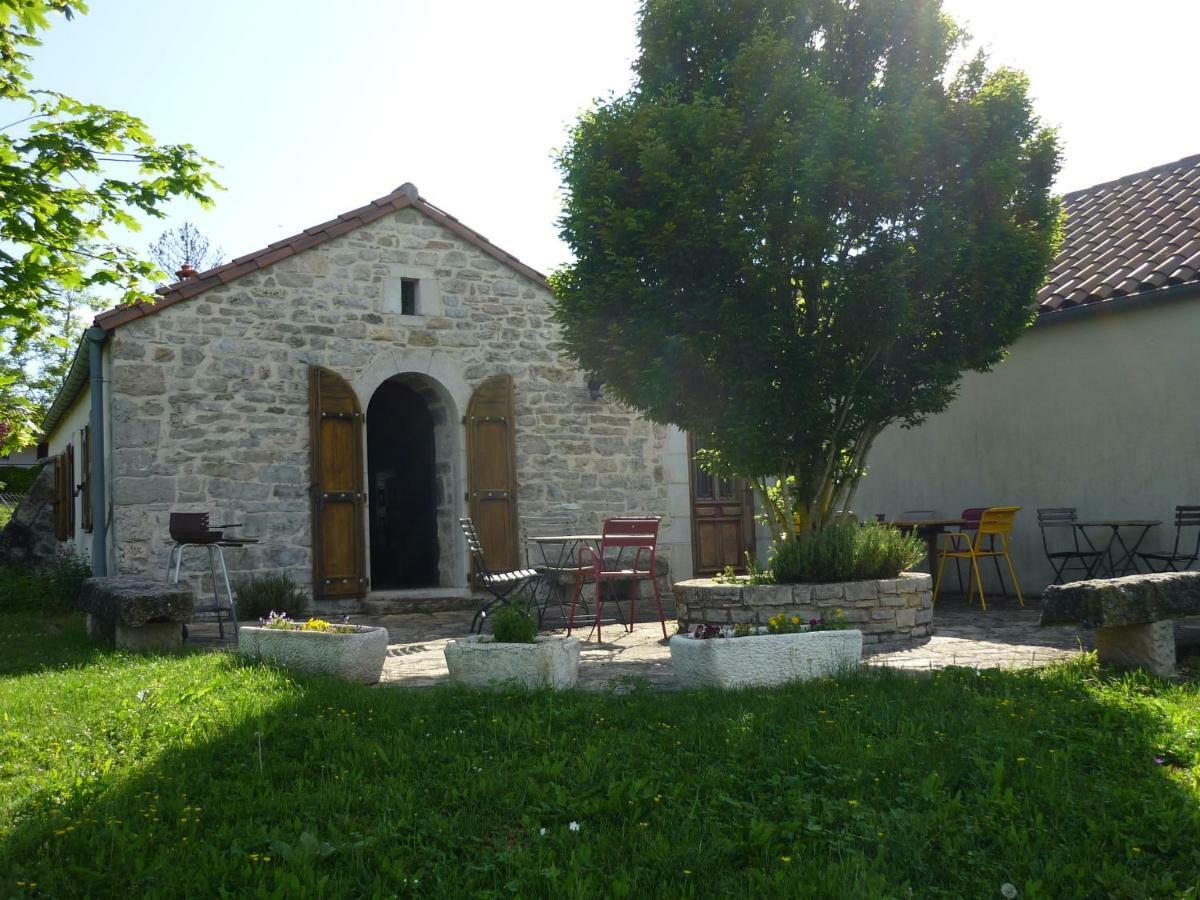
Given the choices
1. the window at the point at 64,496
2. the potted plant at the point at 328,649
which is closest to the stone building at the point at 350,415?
the window at the point at 64,496

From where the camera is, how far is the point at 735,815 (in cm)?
361

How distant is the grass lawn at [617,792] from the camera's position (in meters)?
3.20

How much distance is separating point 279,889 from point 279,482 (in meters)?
7.64

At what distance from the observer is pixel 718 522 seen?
12641 millimetres

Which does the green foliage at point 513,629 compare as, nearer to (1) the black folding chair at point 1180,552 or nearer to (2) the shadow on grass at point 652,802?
(2) the shadow on grass at point 652,802

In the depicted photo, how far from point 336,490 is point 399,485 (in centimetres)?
337

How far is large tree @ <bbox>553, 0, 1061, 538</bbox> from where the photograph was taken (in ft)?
23.3

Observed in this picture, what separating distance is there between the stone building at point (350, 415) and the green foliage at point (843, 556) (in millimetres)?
4397

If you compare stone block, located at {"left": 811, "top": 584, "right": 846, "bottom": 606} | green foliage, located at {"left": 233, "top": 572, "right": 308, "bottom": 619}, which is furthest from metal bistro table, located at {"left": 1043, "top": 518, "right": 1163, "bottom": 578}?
green foliage, located at {"left": 233, "top": 572, "right": 308, "bottom": 619}

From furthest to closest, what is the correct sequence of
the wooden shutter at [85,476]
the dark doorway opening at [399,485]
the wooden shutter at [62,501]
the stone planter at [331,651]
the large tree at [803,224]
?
the wooden shutter at [62,501] < the dark doorway opening at [399,485] < the wooden shutter at [85,476] < the large tree at [803,224] < the stone planter at [331,651]

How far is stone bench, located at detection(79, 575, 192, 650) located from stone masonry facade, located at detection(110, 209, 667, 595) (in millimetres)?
2273

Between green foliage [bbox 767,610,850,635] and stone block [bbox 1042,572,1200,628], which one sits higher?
stone block [bbox 1042,572,1200,628]

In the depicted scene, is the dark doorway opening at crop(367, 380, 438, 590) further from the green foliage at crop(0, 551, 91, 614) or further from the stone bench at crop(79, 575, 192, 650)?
the stone bench at crop(79, 575, 192, 650)

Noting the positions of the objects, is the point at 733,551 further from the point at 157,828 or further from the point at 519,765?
the point at 157,828
